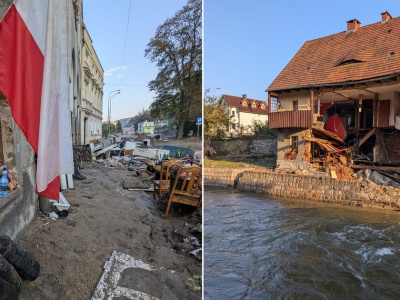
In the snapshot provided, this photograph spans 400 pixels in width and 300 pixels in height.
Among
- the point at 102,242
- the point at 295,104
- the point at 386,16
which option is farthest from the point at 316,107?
the point at 102,242

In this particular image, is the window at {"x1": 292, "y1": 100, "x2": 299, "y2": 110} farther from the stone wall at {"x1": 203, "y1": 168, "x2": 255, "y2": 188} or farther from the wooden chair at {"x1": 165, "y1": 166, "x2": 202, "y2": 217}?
the wooden chair at {"x1": 165, "y1": 166, "x2": 202, "y2": 217}

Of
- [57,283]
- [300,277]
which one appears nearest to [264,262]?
[300,277]

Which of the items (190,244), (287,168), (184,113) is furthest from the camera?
(184,113)

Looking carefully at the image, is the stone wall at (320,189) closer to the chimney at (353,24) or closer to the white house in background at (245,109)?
the chimney at (353,24)

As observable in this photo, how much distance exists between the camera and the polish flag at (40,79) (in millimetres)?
3074

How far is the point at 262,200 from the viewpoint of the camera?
15570 millimetres

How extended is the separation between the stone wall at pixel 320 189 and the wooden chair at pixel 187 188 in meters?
8.69

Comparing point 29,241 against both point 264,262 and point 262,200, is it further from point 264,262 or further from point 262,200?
point 262,200

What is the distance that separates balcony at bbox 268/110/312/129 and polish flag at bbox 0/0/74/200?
53.7 ft

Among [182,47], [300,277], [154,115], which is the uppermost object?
[182,47]

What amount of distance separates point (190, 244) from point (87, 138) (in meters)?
19.4

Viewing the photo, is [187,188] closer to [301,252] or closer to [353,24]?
[301,252]

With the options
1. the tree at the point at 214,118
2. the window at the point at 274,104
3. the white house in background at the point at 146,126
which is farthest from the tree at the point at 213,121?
the white house in background at the point at 146,126

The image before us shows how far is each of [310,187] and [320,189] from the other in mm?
459
